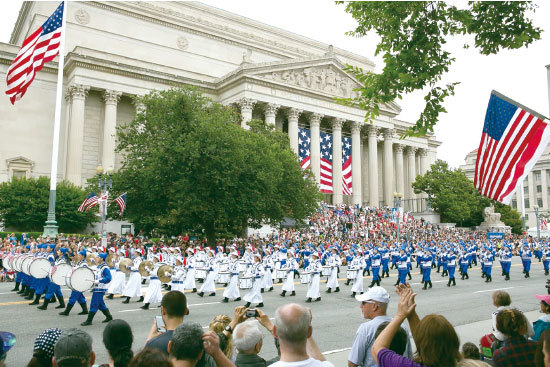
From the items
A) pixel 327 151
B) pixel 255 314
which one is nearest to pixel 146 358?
pixel 255 314

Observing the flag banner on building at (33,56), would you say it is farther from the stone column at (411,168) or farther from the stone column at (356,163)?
the stone column at (411,168)

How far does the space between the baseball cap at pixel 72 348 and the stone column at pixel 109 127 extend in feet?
142

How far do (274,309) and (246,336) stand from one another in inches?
426

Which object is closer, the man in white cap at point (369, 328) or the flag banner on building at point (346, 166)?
the man in white cap at point (369, 328)

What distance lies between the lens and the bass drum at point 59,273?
1261 centimetres

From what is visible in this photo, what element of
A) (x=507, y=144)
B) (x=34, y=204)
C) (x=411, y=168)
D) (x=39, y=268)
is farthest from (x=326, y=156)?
(x=507, y=144)

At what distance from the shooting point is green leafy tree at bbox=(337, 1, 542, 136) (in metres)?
10.4

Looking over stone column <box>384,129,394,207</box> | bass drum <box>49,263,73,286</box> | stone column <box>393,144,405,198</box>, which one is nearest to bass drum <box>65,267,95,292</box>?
bass drum <box>49,263,73,286</box>

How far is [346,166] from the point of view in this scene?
53531 mm

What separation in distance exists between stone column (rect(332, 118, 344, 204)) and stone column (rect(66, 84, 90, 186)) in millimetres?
29175

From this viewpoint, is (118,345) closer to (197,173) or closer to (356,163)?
(197,173)

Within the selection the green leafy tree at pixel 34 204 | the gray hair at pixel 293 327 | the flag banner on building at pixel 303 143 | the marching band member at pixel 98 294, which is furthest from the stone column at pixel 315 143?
the gray hair at pixel 293 327

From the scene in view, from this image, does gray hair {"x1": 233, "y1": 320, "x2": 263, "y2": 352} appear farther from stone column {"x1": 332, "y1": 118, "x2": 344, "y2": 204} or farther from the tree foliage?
the tree foliage

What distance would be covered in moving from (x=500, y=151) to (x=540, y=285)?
15.2 metres
